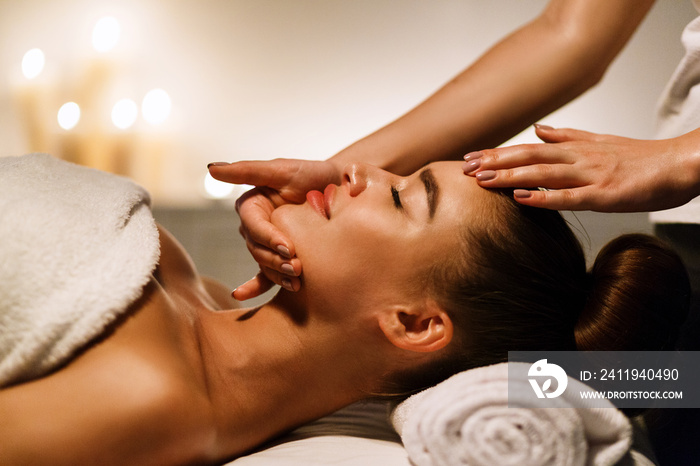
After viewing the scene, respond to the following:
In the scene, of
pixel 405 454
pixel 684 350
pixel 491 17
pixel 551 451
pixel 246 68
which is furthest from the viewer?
pixel 246 68

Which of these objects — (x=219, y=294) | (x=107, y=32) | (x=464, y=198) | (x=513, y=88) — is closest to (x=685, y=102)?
(x=513, y=88)

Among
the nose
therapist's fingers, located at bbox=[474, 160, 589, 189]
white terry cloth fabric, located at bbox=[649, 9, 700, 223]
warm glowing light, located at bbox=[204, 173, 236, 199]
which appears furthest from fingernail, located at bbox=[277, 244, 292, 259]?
warm glowing light, located at bbox=[204, 173, 236, 199]

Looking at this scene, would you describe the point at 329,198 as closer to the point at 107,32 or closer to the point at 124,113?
the point at 124,113

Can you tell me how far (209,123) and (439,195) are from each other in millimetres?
1829

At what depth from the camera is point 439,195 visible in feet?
3.00

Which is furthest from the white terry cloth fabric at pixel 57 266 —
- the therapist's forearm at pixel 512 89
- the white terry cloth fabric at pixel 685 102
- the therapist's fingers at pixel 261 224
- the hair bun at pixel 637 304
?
the white terry cloth fabric at pixel 685 102

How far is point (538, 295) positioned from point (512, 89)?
55 centimetres

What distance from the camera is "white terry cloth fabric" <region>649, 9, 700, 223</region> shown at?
1097 mm

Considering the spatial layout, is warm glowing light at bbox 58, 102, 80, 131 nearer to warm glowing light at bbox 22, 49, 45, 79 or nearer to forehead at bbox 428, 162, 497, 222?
warm glowing light at bbox 22, 49, 45, 79

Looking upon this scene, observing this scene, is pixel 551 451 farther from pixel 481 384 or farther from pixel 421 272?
pixel 421 272

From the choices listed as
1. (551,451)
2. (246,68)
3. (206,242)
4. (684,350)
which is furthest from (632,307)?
(246,68)

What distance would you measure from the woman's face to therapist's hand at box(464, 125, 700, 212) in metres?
0.06

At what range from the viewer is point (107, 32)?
257 centimetres

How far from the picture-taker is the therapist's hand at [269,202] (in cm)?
93
